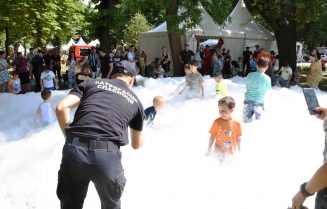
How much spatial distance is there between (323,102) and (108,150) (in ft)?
31.4

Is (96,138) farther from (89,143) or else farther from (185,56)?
(185,56)

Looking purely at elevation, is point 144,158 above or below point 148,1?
below

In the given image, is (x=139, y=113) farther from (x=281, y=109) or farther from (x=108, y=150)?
(x=281, y=109)

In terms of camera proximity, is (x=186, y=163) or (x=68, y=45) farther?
(x=68, y=45)

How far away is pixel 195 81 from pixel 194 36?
382 inches

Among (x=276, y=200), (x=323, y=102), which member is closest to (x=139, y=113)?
(x=276, y=200)

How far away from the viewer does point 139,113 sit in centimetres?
338

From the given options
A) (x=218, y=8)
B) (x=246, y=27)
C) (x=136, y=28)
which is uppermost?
(x=218, y=8)

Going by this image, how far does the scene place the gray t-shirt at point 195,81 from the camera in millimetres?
9484

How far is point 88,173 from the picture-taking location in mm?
3061

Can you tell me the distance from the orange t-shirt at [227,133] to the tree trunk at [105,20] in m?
14.6

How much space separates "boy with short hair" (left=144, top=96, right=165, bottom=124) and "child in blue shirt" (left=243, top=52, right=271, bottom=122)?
184 centimetres

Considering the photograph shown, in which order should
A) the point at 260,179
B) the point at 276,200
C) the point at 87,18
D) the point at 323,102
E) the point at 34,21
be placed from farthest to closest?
the point at 34,21 < the point at 87,18 < the point at 323,102 < the point at 260,179 < the point at 276,200

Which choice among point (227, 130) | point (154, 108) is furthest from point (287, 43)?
point (227, 130)
